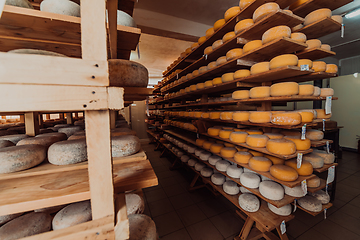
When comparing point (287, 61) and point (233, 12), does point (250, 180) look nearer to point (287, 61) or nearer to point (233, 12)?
point (287, 61)

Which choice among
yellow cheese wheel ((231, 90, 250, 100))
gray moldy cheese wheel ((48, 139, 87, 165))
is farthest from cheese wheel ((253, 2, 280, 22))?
gray moldy cheese wheel ((48, 139, 87, 165))

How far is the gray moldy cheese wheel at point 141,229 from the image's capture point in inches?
31.5

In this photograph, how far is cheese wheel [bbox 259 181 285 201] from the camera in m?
1.52

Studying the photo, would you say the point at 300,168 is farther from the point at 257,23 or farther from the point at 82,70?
the point at 82,70

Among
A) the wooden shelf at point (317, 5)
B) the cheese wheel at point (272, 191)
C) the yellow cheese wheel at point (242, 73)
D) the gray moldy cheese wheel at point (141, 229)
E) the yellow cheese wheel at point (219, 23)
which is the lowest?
the cheese wheel at point (272, 191)

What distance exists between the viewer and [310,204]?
1608 mm

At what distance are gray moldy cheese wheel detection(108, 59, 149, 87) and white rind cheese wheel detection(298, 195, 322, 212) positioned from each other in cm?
215

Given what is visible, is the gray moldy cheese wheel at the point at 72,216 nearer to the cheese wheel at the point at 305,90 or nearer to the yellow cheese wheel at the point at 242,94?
the yellow cheese wheel at the point at 242,94

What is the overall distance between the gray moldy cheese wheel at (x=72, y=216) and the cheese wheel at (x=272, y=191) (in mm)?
1646

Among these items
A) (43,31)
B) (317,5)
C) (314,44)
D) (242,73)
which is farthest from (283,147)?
(43,31)

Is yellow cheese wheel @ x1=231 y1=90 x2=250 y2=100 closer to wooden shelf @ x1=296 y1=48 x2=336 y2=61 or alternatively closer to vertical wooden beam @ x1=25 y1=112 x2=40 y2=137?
wooden shelf @ x1=296 y1=48 x2=336 y2=61

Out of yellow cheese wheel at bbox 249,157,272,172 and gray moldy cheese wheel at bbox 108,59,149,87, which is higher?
gray moldy cheese wheel at bbox 108,59,149,87

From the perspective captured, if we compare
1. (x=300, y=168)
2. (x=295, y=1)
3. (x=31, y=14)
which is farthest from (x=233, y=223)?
(x=295, y=1)

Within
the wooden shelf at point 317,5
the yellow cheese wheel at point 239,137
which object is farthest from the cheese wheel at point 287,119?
the wooden shelf at point 317,5
